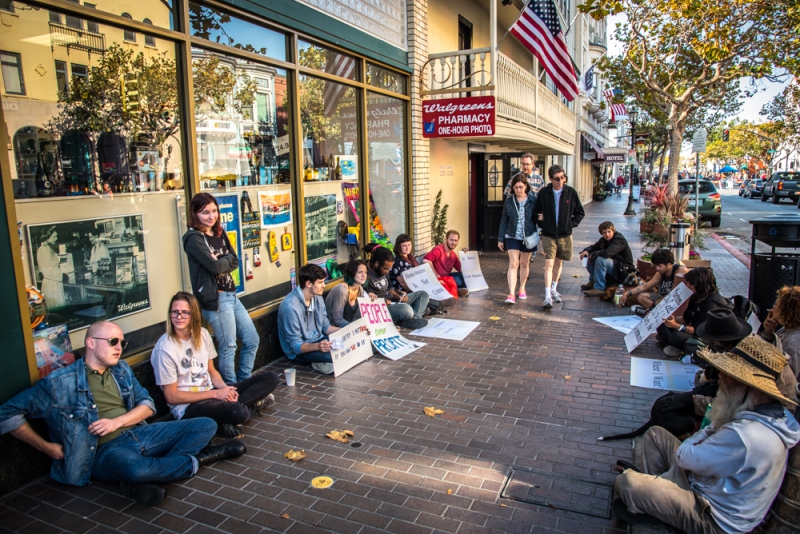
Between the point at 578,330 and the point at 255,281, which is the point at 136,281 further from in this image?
the point at 578,330

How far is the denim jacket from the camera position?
388 centimetres

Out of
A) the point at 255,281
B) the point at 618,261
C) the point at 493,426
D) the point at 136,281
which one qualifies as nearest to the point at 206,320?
the point at 136,281

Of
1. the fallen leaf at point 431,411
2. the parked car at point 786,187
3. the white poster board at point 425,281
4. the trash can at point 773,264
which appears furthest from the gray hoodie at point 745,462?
the parked car at point 786,187

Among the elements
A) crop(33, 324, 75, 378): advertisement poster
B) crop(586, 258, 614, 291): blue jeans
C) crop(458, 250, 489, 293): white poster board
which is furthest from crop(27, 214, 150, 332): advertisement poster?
crop(586, 258, 614, 291): blue jeans

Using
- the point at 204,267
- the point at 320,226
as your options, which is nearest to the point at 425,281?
the point at 320,226

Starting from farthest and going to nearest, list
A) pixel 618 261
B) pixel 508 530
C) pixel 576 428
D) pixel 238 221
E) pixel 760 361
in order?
pixel 618 261 → pixel 238 221 → pixel 576 428 → pixel 508 530 → pixel 760 361

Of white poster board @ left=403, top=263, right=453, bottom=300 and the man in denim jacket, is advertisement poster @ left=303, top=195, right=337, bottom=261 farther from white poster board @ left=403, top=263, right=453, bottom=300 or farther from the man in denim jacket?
the man in denim jacket

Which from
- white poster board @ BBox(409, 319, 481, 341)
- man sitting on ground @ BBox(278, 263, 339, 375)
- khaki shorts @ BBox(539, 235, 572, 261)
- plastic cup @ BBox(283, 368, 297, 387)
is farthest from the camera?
khaki shorts @ BBox(539, 235, 572, 261)

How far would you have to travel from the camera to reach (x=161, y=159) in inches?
217

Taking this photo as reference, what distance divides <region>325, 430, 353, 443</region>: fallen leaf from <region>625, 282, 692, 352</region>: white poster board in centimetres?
363

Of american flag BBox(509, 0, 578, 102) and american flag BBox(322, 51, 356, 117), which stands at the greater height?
american flag BBox(509, 0, 578, 102)

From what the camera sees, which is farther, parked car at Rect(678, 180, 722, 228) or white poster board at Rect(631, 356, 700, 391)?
parked car at Rect(678, 180, 722, 228)

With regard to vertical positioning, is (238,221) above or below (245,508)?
above

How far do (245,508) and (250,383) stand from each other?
4.83 feet
